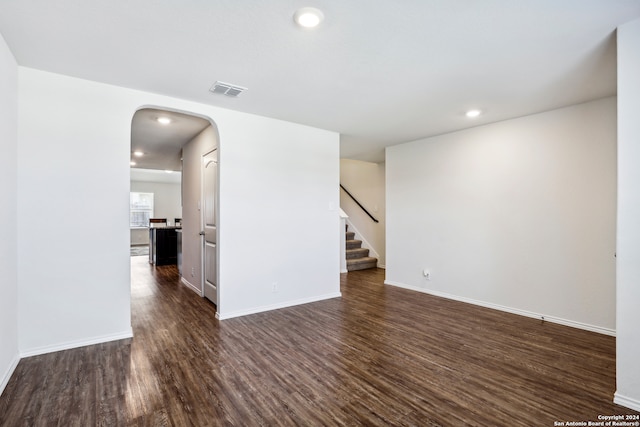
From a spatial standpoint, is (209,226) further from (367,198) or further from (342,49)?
(367,198)

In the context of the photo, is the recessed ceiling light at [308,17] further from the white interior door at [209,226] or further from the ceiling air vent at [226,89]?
the white interior door at [209,226]

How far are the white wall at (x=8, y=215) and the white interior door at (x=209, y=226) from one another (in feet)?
6.43

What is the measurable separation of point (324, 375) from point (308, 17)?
8.23ft

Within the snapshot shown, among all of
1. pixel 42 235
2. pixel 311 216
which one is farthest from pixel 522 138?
pixel 42 235

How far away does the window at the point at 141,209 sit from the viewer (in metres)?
12.5

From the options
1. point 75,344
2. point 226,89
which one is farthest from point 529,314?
point 75,344

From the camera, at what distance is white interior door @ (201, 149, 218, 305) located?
13.8 ft

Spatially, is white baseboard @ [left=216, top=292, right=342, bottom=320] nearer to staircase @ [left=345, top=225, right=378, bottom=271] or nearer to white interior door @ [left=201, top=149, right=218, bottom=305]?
white interior door @ [left=201, top=149, right=218, bottom=305]

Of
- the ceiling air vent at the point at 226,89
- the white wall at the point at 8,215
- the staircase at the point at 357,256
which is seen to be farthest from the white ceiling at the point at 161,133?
the staircase at the point at 357,256

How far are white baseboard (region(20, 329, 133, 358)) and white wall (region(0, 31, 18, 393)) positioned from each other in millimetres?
131

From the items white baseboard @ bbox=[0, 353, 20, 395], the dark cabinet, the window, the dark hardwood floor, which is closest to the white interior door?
the dark hardwood floor

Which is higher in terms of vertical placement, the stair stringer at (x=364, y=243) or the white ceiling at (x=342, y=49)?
the white ceiling at (x=342, y=49)

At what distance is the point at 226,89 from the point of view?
304 centimetres

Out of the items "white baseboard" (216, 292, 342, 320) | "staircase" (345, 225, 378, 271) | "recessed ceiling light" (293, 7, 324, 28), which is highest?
"recessed ceiling light" (293, 7, 324, 28)
